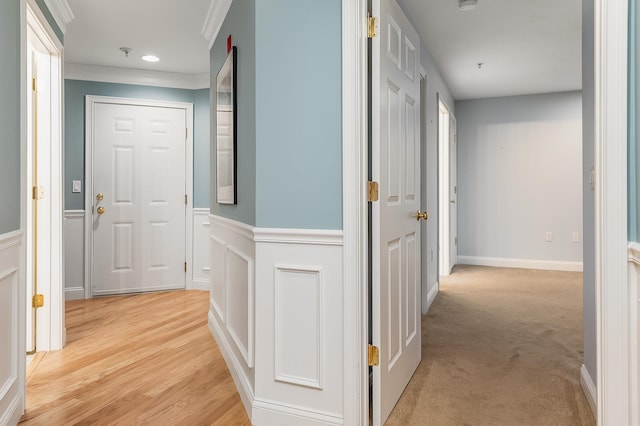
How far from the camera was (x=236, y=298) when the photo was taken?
2463 mm

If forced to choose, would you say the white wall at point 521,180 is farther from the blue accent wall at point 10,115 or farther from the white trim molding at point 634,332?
the blue accent wall at point 10,115

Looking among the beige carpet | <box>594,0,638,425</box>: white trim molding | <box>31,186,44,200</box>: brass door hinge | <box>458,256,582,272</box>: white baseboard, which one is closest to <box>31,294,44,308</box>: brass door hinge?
<box>31,186,44,200</box>: brass door hinge

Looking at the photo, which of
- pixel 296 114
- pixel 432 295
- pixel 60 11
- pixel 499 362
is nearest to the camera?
pixel 296 114

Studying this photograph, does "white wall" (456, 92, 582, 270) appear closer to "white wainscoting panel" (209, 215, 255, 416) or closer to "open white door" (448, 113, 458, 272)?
"open white door" (448, 113, 458, 272)

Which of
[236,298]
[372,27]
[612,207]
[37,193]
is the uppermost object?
[372,27]

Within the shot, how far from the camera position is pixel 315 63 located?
186 centimetres

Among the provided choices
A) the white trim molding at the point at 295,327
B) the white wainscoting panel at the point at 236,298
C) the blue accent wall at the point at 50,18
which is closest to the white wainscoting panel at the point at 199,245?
the white wainscoting panel at the point at 236,298

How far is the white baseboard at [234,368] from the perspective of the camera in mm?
2092

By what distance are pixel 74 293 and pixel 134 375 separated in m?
2.38

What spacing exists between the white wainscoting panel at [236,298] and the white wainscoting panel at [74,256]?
205 centimetres

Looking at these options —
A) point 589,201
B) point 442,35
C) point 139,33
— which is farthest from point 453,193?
point 139,33

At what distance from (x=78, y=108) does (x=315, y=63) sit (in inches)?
141

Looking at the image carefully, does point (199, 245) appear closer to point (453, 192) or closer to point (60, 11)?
point (60, 11)

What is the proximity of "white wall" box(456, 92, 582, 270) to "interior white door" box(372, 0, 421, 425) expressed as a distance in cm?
420
